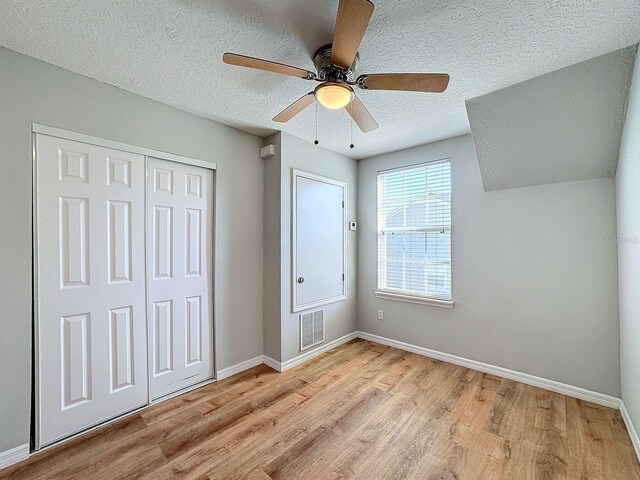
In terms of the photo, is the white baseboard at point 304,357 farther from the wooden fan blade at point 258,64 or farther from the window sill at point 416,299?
the wooden fan blade at point 258,64

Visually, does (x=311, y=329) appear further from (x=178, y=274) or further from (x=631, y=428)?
(x=631, y=428)

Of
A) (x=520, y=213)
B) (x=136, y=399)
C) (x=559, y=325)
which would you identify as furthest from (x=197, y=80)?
(x=559, y=325)

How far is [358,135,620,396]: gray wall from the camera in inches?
89.6

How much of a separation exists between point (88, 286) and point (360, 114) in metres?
2.21

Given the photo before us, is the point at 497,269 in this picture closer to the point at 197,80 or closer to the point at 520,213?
the point at 520,213

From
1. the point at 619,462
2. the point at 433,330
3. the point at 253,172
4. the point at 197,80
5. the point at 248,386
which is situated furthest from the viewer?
the point at 433,330

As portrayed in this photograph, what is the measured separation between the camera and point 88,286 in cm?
195

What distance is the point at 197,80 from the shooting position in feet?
6.45

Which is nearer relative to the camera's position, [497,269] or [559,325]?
[559,325]

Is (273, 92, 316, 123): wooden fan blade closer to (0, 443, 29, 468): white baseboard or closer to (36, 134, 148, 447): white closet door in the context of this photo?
(36, 134, 148, 447): white closet door

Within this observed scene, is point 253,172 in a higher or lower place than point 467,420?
higher

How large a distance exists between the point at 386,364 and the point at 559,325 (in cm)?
159

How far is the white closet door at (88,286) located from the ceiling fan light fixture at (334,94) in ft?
5.15

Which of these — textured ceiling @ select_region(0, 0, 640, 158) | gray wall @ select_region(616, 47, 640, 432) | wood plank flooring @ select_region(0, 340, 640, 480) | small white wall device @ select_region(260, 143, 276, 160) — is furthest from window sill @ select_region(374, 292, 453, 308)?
small white wall device @ select_region(260, 143, 276, 160)
